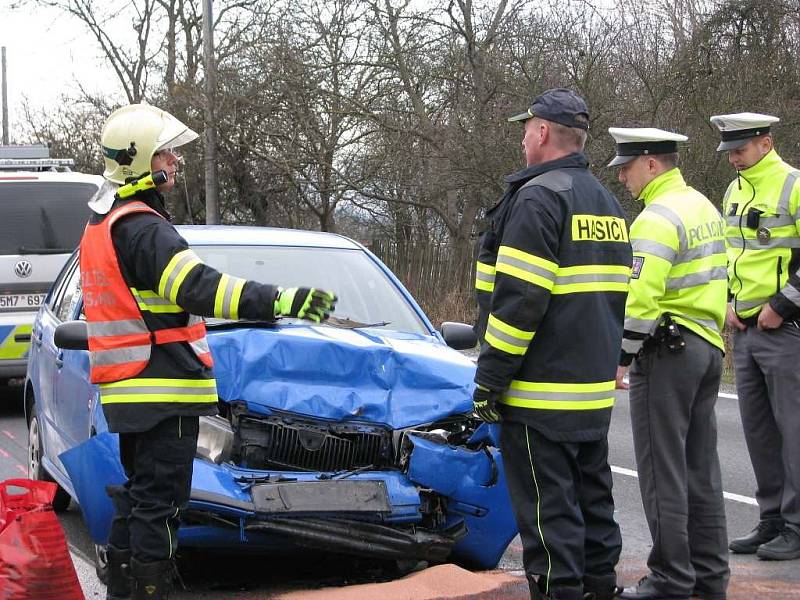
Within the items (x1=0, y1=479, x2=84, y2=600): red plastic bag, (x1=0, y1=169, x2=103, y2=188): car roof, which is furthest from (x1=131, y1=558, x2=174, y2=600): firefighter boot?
(x1=0, y1=169, x2=103, y2=188): car roof

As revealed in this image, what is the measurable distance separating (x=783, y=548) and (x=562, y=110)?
8.71 ft

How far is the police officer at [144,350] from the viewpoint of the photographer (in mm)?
3902

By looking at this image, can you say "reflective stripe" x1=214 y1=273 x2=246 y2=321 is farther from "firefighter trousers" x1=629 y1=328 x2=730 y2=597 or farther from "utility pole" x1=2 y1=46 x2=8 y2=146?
"utility pole" x1=2 y1=46 x2=8 y2=146

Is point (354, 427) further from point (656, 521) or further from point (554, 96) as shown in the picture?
point (554, 96)

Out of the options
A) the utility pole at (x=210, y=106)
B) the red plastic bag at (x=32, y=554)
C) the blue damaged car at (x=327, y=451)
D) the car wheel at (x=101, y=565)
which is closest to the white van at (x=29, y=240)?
the blue damaged car at (x=327, y=451)

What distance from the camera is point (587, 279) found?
3947mm

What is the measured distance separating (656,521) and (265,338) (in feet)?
6.09

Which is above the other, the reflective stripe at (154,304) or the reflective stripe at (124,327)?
the reflective stripe at (154,304)

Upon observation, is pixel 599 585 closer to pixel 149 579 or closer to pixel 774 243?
pixel 149 579

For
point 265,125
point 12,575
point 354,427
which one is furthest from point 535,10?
point 12,575

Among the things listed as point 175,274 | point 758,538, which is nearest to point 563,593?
point 175,274

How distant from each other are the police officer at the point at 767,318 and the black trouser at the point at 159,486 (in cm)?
296

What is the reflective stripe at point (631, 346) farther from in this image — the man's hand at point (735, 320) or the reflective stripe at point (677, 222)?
the man's hand at point (735, 320)

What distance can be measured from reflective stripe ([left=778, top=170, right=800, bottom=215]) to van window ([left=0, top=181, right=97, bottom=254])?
21.7 feet
